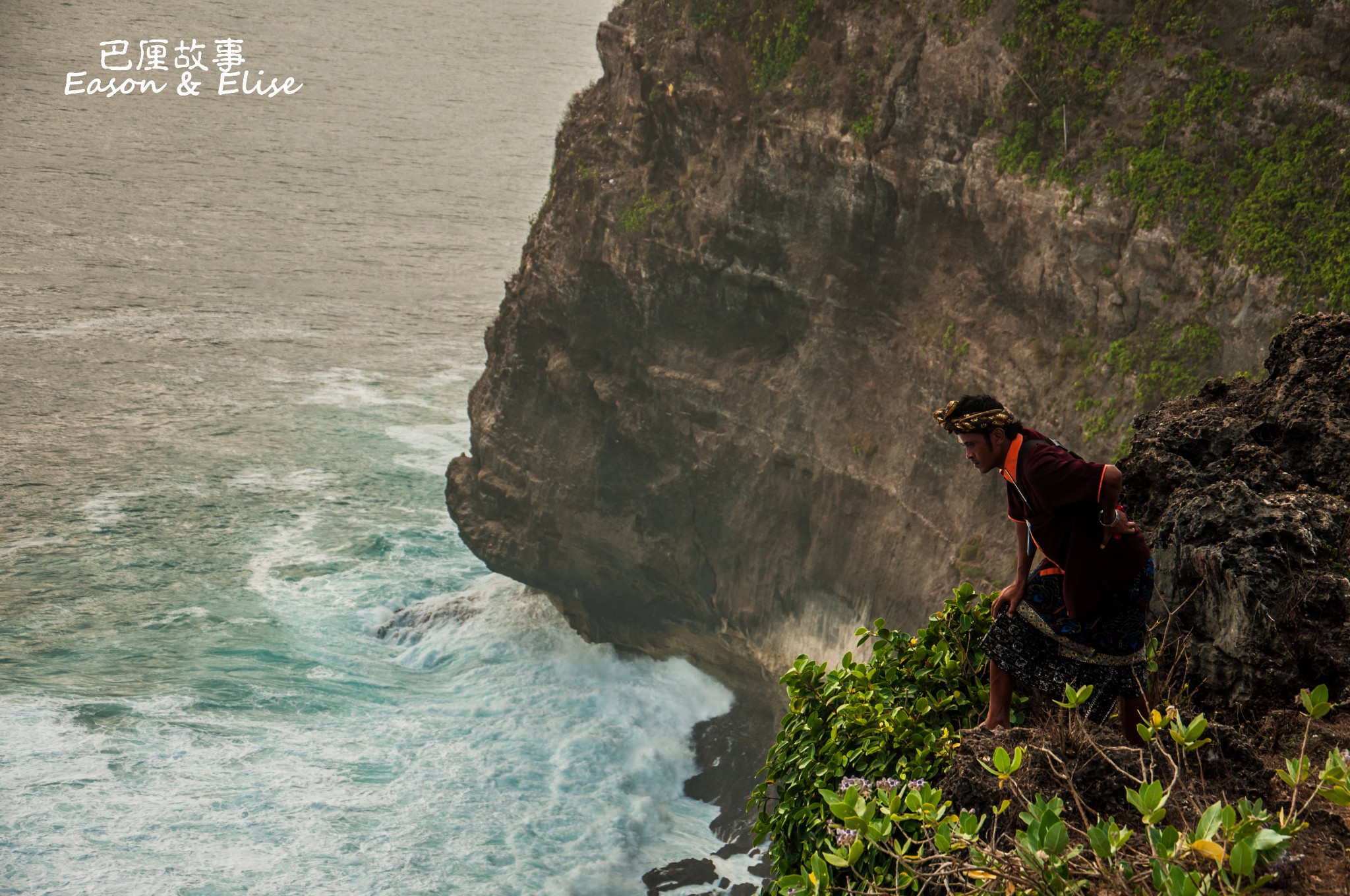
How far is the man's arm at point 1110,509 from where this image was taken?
543 centimetres

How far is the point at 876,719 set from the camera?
20.6 feet

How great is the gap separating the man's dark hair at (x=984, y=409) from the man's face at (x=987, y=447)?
16 mm

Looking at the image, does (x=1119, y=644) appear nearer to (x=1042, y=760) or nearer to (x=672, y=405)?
(x=1042, y=760)

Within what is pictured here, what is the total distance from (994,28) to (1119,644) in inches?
499

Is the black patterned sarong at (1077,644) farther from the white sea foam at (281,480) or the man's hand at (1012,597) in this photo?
the white sea foam at (281,480)

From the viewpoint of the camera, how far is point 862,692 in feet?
21.6

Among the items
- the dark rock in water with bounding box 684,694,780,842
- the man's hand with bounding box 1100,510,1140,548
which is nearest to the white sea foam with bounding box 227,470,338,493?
the dark rock in water with bounding box 684,694,780,842

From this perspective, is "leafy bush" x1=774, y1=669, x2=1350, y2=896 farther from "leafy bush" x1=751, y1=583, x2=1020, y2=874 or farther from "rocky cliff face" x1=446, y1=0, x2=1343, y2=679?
"rocky cliff face" x1=446, y1=0, x2=1343, y2=679

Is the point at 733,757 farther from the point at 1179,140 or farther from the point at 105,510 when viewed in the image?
the point at 105,510

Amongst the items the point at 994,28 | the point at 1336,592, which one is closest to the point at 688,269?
the point at 994,28

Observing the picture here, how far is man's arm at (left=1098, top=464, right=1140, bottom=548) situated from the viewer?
17.8 ft

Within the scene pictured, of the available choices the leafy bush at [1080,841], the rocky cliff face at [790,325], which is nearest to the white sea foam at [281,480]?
the rocky cliff face at [790,325]

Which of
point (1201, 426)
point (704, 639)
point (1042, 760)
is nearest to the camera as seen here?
point (1042, 760)

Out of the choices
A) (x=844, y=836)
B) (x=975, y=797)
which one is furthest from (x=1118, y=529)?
(x=844, y=836)
